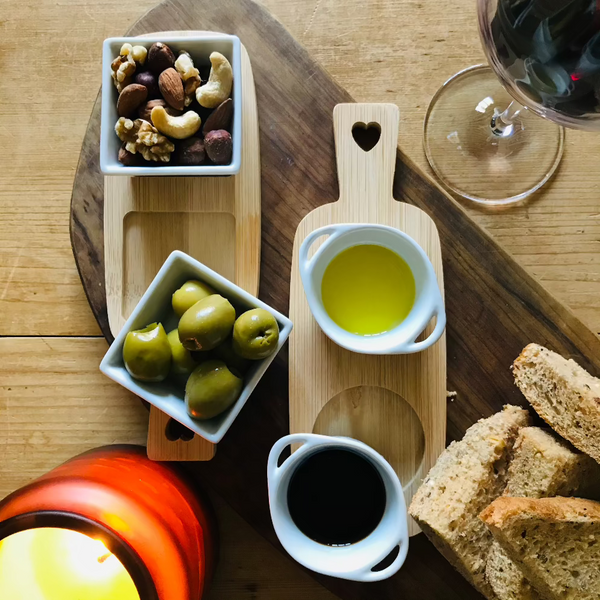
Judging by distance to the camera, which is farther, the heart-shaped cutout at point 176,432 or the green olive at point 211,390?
the heart-shaped cutout at point 176,432

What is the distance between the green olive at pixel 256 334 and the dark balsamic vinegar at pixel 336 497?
0.74ft

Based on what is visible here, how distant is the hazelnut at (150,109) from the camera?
92cm

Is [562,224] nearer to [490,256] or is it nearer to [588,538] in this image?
[490,256]

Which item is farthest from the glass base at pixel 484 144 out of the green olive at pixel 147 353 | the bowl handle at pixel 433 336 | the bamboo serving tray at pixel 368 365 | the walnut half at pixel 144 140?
the green olive at pixel 147 353

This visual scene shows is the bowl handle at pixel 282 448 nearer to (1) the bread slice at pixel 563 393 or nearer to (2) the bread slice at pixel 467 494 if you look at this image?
(2) the bread slice at pixel 467 494

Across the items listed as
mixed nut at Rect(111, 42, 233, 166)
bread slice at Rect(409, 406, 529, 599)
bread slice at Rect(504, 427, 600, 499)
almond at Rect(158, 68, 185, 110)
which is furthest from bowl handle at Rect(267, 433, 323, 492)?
almond at Rect(158, 68, 185, 110)

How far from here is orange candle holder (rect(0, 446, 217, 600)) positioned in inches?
29.2

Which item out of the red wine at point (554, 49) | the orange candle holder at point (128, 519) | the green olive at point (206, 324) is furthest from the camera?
the green olive at point (206, 324)

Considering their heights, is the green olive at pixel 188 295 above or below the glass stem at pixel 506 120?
below

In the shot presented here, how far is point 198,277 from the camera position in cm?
91

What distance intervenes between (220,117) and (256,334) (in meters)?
0.34

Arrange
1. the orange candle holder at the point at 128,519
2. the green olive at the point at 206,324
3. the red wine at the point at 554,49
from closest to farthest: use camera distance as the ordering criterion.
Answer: the red wine at the point at 554,49 → the orange candle holder at the point at 128,519 → the green olive at the point at 206,324

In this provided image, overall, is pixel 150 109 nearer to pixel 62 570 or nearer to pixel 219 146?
pixel 219 146

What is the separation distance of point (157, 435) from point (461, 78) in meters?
0.82
